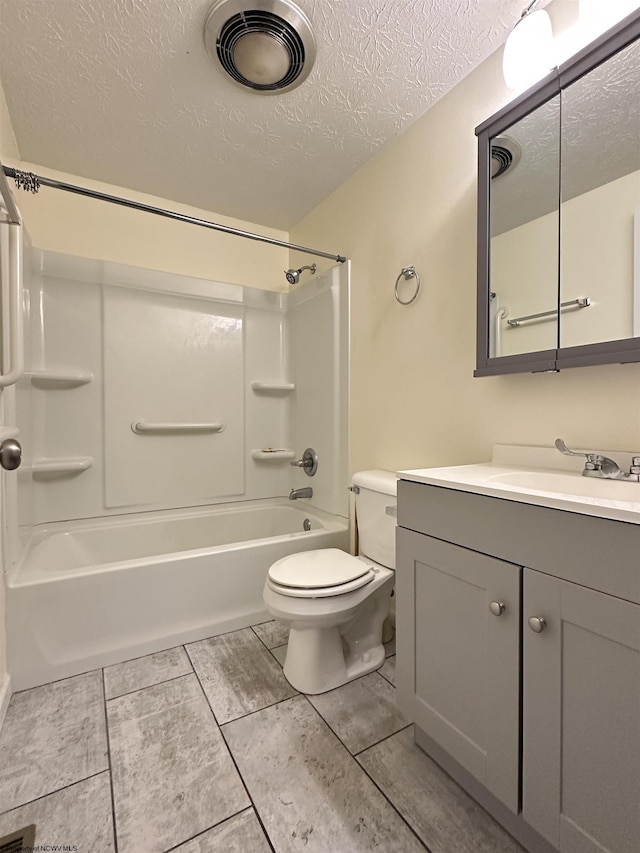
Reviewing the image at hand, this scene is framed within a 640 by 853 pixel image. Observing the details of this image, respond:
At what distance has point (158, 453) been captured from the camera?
2.37 metres

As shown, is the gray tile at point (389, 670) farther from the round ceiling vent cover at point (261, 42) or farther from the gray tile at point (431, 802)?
the round ceiling vent cover at point (261, 42)

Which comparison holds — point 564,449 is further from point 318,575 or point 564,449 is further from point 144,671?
point 144,671

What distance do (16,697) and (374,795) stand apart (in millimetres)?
1318

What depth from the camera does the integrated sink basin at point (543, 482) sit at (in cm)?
74

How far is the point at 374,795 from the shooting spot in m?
1.05

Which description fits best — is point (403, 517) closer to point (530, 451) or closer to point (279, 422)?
point (530, 451)

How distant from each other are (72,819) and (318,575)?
0.89m

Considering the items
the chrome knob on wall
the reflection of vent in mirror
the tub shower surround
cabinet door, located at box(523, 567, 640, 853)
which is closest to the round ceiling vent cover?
the reflection of vent in mirror

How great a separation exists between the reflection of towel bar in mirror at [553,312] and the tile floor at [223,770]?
1380 millimetres

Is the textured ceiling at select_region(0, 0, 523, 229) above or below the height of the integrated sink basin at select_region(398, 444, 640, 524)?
above

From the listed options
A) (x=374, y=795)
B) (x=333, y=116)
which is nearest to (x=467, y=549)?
(x=374, y=795)

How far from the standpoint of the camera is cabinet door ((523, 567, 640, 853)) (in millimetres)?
676

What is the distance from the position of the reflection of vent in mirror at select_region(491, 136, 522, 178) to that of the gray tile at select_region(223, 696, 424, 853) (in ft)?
6.33

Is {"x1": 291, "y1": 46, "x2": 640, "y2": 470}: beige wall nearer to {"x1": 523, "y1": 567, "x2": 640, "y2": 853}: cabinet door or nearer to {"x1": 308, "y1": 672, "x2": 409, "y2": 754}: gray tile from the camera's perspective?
{"x1": 523, "y1": 567, "x2": 640, "y2": 853}: cabinet door
